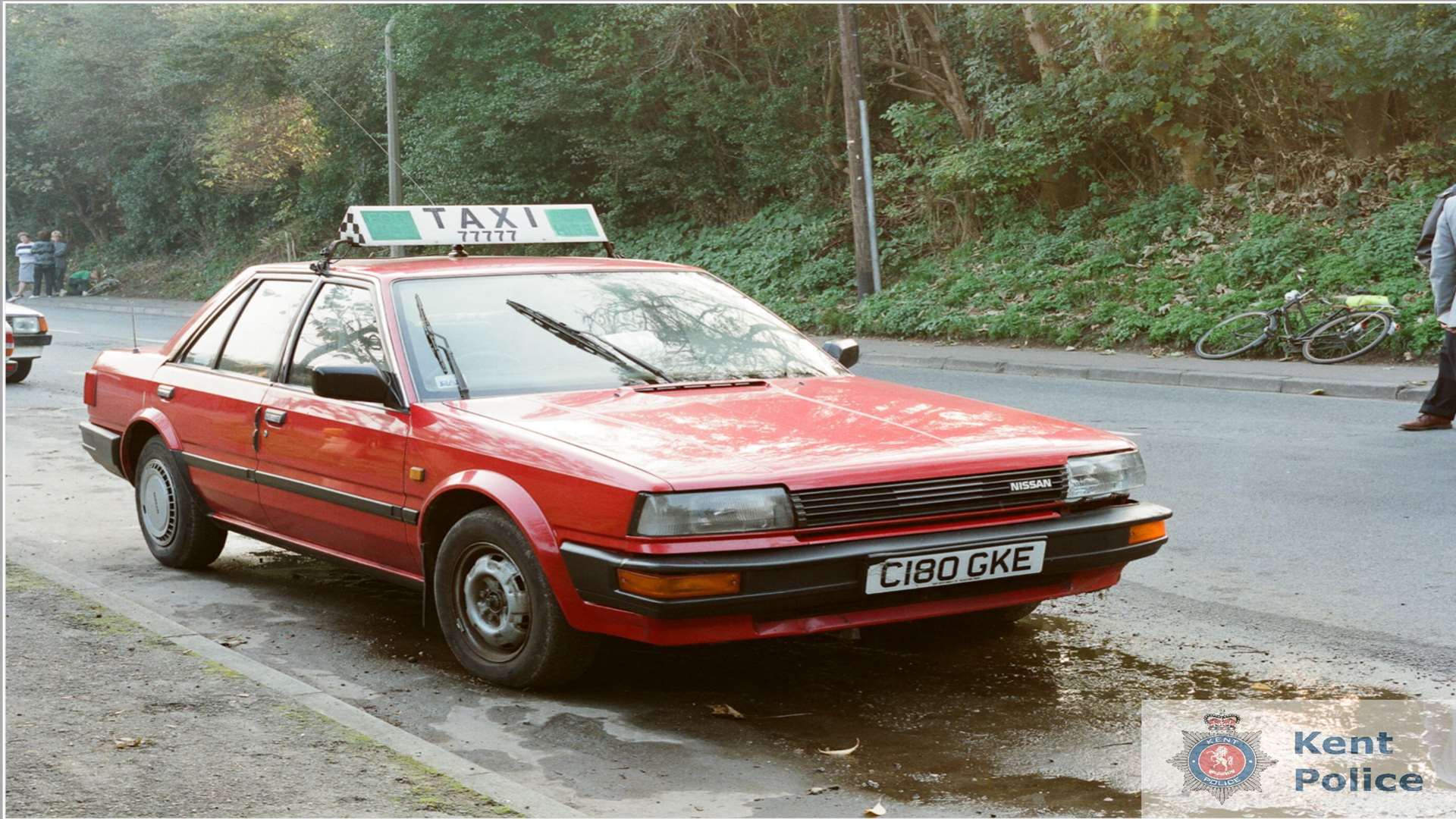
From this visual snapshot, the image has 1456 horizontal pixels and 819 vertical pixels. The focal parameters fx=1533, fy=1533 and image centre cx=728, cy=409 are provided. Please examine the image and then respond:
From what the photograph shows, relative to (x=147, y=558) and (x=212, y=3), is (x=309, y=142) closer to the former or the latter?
(x=212, y=3)

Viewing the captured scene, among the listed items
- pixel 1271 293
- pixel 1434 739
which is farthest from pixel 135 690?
pixel 1271 293

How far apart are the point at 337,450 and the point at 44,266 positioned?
1517 inches

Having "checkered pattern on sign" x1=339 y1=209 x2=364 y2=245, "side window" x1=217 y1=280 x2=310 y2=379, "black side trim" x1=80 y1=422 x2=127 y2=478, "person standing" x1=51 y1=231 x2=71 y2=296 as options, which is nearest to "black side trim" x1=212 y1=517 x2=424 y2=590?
"side window" x1=217 y1=280 x2=310 y2=379

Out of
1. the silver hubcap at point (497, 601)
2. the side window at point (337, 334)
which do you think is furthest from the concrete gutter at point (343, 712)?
the side window at point (337, 334)

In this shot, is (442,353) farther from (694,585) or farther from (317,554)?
(694,585)

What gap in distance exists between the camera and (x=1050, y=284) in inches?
800

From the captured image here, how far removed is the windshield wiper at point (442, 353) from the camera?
204 inches

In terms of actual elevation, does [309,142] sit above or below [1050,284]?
above

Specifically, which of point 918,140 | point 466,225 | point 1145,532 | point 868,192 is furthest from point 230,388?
point 918,140

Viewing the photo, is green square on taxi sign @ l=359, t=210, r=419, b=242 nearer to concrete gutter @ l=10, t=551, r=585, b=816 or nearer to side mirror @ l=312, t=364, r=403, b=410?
side mirror @ l=312, t=364, r=403, b=410

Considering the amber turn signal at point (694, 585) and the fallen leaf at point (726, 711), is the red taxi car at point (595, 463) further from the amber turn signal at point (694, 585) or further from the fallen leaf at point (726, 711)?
the fallen leaf at point (726, 711)

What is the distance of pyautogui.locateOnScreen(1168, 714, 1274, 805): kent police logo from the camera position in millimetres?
3906

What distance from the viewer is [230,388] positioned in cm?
628

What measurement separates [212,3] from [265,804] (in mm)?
43613
